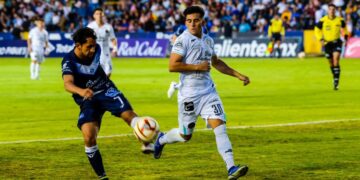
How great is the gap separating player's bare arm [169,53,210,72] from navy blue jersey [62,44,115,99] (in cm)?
94

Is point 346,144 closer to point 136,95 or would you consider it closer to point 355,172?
point 355,172

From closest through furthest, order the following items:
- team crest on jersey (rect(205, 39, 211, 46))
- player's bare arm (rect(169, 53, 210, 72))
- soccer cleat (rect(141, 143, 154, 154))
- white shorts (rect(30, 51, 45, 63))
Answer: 1. player's bare arm (rect(169, 53, 210, 72))
2. team crest on jersey (rect(205, 39, 211, 46))
3. soccer cleat (rect(141, 143, 154, 154))
4. white shorts (rect(30, 51, 45, 63))

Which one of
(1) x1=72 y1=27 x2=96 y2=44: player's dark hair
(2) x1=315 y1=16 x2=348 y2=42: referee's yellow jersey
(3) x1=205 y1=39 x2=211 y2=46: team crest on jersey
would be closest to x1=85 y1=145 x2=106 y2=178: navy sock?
(1) x1=72 y1=27 x2=96 y2=44: player's dark hair

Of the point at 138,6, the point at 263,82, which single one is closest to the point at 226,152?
the point at 263,82

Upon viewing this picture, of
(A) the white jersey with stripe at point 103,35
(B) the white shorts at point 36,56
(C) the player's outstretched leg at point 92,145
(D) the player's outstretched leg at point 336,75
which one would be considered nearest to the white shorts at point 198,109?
(C) the player's outstretched leg at point 92,145

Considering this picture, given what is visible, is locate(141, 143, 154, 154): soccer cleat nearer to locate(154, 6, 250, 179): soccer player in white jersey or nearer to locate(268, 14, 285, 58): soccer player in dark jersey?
locate(154, 6, 250, 179): soccer player in white jersey

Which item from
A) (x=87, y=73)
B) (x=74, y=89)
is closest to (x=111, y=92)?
(x=87, y=73)

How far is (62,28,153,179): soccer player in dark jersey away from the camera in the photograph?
12164mm

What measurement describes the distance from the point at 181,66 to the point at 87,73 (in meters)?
1.31

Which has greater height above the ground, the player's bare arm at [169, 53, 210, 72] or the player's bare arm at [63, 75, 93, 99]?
the player's bare arm at [169, 53, 210, 72]

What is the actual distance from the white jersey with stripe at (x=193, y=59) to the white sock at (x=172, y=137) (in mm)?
758

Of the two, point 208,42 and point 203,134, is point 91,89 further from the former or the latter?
point 203,134

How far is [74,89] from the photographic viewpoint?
11930 mm

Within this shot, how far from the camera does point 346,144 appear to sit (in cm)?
1659
